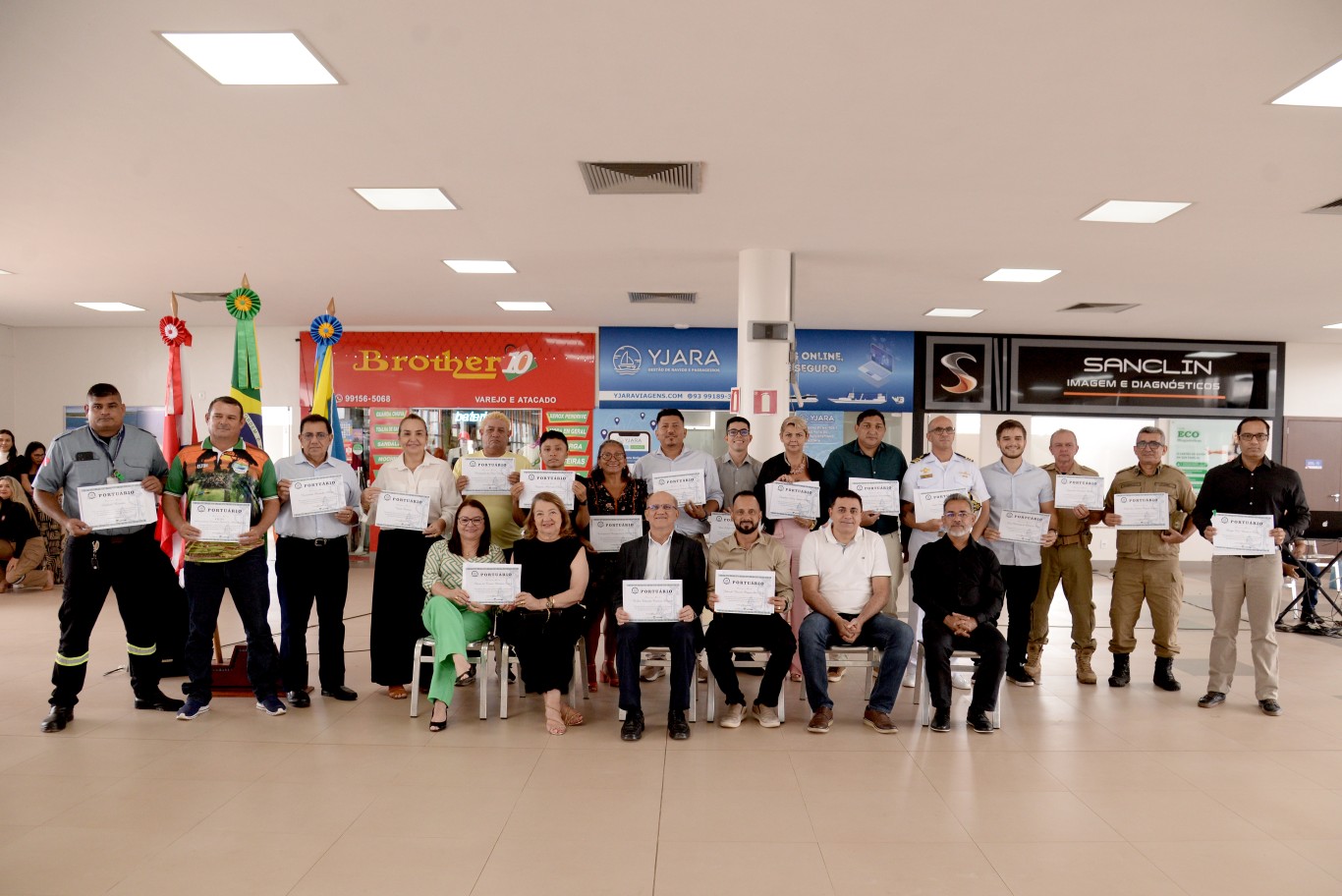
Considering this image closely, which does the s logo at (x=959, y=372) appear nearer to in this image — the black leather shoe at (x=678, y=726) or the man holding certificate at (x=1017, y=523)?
the man holding certificate at (x=1017, y=523)

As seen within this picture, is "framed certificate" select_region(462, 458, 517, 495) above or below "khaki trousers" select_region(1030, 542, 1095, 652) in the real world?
above

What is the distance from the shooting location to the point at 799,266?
7102mm

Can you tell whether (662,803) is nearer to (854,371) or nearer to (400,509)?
(400,509)

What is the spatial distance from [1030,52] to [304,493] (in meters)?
3.99

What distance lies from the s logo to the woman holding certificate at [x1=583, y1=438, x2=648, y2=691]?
22.6 ft

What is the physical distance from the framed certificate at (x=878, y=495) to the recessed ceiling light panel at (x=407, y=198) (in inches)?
121

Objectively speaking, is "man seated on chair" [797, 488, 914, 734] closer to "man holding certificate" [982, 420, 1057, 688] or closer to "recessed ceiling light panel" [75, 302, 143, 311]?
"man holding certificate" [982, 420, 1057, 688]

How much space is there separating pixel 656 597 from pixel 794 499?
110 centimetres

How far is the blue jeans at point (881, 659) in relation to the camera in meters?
4.41

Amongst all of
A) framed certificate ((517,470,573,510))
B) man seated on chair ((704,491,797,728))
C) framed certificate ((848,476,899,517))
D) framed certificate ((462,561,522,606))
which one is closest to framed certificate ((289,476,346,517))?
framed certificate ((462,561,522,606))

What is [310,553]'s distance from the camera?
4695 mm

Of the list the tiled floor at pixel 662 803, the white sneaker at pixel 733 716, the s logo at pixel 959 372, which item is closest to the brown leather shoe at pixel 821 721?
the tiled floor at pixel 662 803

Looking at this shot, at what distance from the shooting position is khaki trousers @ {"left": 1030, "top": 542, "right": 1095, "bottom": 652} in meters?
5.35

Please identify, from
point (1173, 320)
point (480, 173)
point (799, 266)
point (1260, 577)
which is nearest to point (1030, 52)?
point (480, 173)
